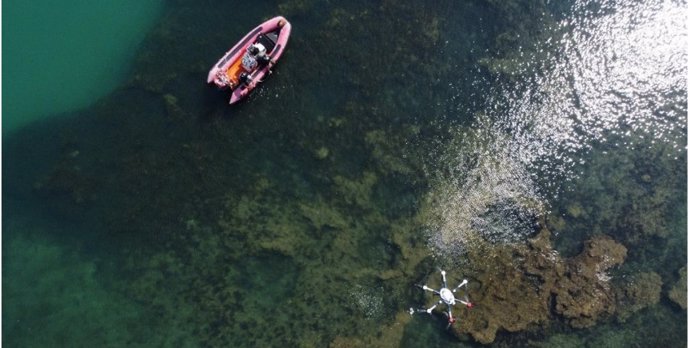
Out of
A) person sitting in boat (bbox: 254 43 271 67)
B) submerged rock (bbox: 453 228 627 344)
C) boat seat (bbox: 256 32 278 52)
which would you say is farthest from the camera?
boat seat (bbox: 256 32 278 52)

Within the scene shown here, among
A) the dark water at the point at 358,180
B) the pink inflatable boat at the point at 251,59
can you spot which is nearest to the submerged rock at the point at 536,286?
the dark water at the point at 358,180

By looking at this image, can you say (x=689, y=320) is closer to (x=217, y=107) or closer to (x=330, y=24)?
(x=330, y=24)

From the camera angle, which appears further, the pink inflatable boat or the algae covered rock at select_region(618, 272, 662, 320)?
the pink inflatable boat

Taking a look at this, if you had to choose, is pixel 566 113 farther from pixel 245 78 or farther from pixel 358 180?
pixel 245 78

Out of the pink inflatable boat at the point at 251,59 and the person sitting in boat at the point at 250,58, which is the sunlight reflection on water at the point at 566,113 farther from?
the person sitting in boat at the point at 250,58

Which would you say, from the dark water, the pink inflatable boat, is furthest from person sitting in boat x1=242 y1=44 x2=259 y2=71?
the dark water

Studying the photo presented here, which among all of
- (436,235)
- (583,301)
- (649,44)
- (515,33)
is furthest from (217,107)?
(649,44)

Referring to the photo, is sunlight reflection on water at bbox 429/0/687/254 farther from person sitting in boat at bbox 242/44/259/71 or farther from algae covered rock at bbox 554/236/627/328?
person sitting in boat at bbox 242/44/259/71

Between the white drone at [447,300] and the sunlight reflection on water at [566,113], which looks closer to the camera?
the white drone at [447,300]
